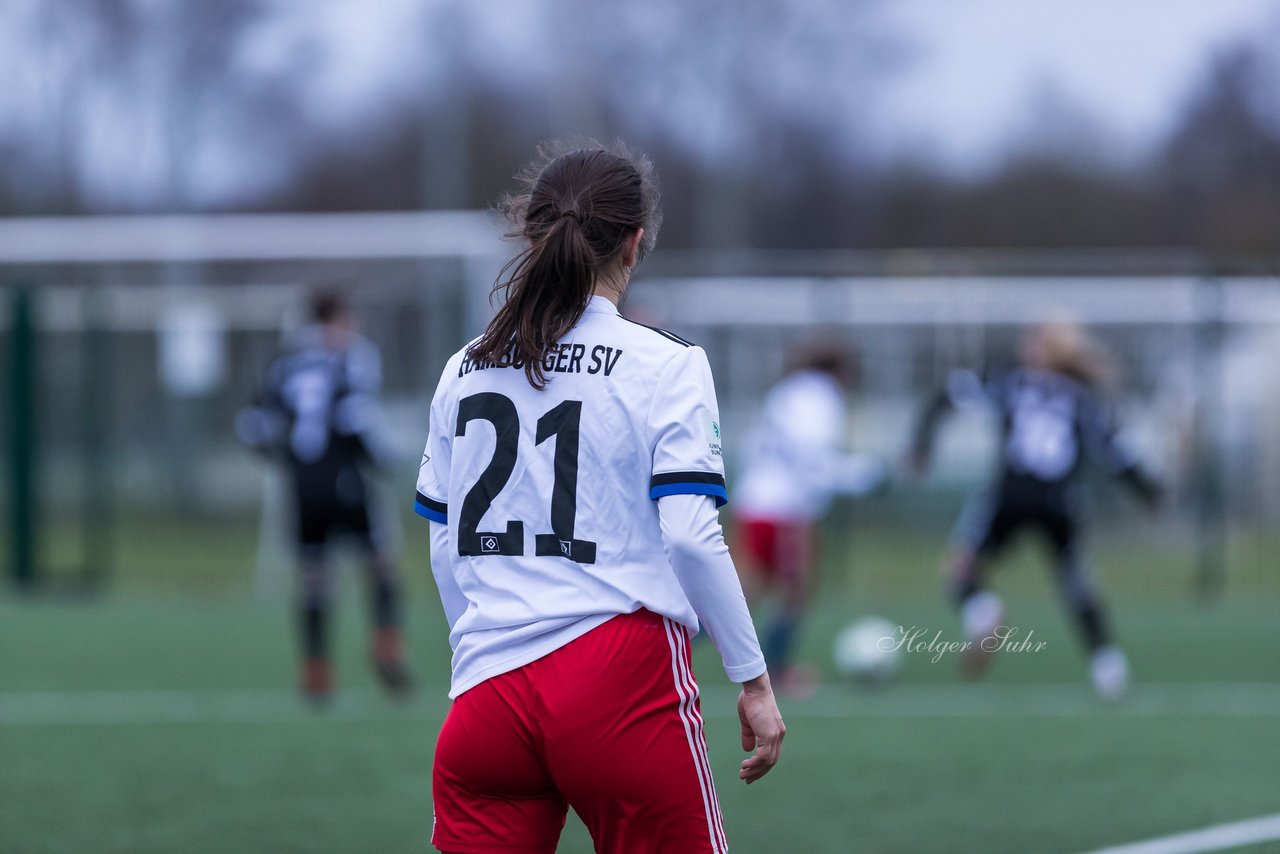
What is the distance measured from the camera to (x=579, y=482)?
2.63 m

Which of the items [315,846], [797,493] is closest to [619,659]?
[315,846]

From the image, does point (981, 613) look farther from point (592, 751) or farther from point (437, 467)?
point (592, 751)

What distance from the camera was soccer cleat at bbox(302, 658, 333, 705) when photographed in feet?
26.1

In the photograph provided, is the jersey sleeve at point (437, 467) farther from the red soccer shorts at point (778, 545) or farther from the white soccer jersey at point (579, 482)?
the red soccer shorts at point (778, 545)

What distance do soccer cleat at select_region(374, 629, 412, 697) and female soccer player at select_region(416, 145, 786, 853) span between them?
17.8 ft

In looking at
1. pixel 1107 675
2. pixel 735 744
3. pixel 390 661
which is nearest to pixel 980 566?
pixel 1107 675

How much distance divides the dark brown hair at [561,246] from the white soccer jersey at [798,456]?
18.2 feet

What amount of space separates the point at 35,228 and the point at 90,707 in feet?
43.4

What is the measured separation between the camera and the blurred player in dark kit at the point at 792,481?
27.3ft

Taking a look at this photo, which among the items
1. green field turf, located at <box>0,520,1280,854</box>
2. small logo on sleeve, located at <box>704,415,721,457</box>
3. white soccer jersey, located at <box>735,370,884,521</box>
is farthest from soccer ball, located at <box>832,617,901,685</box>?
small logo on sleeve, located at <box>704,415,721,457</box>

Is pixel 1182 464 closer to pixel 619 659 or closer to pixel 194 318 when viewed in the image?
pixel 194 318

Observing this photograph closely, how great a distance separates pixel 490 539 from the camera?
269cm

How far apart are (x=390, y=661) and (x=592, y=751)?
222 inches

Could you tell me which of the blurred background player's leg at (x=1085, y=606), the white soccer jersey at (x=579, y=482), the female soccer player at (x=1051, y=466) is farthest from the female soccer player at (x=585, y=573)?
the female soccer player at (x=1051, y=466)
